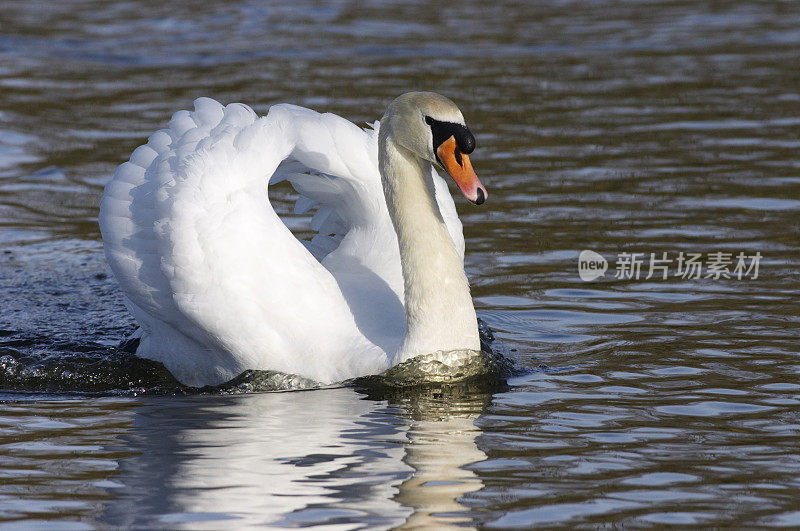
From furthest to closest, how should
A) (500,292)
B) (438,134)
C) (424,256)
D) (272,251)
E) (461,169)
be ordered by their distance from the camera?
(500,292), (424,256), (272,251), (438,134), (461,169)

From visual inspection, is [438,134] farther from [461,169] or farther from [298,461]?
[298,461]

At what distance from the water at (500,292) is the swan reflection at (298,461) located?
0.02m

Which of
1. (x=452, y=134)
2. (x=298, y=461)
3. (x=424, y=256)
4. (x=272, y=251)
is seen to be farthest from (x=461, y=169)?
(x=298, y=461)

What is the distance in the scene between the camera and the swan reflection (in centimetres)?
521

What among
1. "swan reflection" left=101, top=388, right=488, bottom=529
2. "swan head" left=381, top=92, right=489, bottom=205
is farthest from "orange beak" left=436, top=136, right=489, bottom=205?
"swan reflection" left=101, top=388, right=488, bottom=529

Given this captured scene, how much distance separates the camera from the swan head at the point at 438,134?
21.8 ft

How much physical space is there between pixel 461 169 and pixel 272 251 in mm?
1051

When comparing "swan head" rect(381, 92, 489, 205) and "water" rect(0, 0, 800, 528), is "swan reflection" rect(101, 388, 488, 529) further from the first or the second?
"swan head" rect(381, 92, 489, 205)

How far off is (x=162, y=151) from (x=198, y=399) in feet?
4.41

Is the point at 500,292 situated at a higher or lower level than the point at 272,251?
lower

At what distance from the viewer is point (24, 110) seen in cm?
Result: 1459

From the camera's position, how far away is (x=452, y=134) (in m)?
6.73

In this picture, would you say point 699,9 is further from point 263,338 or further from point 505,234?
point 263,338

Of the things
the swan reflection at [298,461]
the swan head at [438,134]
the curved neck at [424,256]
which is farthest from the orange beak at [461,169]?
the swan reflection at [298,461]
